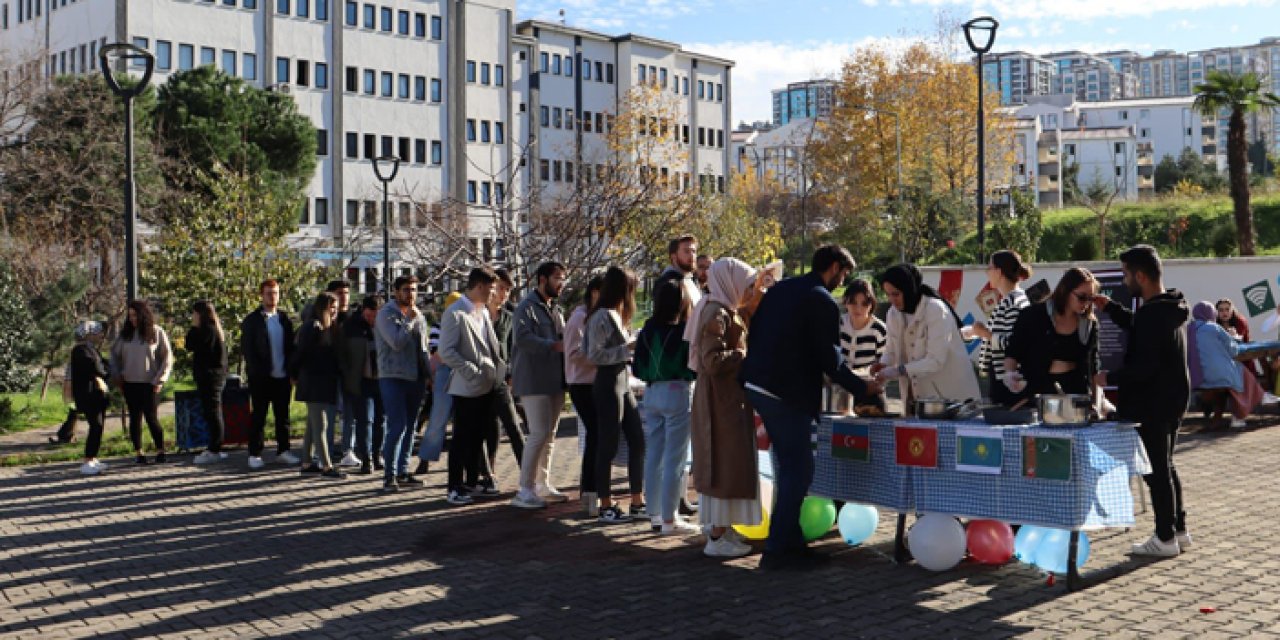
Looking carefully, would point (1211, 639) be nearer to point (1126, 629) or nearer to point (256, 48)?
point (1126, 629)

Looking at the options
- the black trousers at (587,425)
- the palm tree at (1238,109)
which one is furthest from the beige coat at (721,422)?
the palm tree at (1238,109)

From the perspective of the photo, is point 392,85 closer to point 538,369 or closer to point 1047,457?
point 538,369

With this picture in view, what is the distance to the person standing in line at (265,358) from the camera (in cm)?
1366

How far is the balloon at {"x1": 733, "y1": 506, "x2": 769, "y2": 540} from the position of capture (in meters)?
9.24

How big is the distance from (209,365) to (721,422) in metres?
7.67

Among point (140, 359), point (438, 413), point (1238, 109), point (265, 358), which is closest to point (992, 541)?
point (438, 413)

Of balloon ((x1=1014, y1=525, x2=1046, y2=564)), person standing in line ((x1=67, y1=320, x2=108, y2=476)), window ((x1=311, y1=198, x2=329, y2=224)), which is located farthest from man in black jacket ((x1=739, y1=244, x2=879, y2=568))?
window ((x1=311, y1=198, x2=329, y2=224))

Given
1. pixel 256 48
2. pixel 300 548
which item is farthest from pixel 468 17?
pixel 300 548

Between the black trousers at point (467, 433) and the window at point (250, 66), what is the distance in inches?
2182

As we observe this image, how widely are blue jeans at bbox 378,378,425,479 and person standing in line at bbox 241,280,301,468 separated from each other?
5.89 ft

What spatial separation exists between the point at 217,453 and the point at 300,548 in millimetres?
5522

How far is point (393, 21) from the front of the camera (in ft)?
229

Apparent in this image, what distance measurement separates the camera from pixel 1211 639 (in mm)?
6520

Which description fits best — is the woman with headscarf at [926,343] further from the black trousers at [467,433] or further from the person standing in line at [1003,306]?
the black trousers at [467,433]
